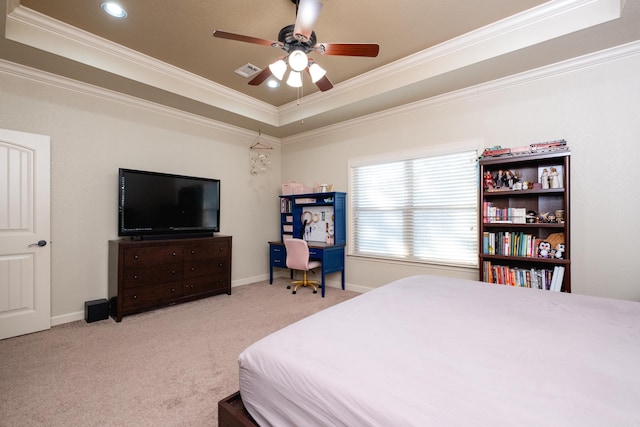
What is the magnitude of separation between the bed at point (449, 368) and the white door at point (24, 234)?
3.05 m

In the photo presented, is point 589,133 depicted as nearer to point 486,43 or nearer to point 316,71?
point 486,43

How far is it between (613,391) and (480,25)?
299 centimetres

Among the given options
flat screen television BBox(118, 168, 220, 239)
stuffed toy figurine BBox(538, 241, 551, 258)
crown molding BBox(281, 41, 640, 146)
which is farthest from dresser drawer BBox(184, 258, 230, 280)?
stuffed toy figurine BBox(538, 241, 551, 258)

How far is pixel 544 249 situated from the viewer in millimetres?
2734

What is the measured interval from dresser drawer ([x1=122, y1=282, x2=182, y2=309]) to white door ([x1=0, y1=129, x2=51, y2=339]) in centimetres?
73

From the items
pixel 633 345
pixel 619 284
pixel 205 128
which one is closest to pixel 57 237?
pixel 205 128

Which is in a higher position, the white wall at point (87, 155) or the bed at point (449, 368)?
the white wall at point (87, 155)

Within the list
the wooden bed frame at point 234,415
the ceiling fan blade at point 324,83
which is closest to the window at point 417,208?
the ceiling fan blade at point 324,83

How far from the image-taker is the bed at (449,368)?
77 cm

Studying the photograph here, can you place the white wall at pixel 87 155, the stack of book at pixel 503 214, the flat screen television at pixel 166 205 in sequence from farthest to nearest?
the flat screen television at pixel 166 205, the white wall at pixel 87 155, the stack of book at pixel 503 214

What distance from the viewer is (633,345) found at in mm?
1129

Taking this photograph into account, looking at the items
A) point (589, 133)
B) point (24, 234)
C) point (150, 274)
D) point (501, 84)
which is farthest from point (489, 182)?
point (24, 234)

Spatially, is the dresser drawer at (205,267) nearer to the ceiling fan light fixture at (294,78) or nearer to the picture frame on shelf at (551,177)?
the ceiling fan light fixture at (294,78)

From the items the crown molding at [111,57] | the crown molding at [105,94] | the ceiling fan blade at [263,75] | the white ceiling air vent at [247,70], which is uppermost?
the white ceiling air vent at [247,70]
